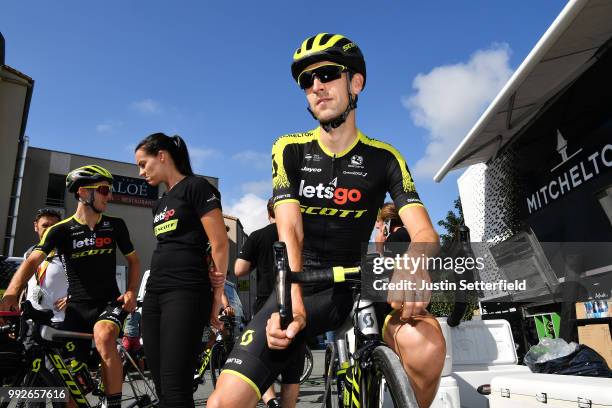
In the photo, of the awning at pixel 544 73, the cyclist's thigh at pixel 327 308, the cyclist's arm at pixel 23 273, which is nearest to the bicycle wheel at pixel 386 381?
the cyclist's thigh at pixel 327 308

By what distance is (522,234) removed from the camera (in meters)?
9.65

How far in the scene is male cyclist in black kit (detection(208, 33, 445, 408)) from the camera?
6.07ft

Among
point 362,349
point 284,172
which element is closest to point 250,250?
point 284,172

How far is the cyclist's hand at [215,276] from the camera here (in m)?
3.36

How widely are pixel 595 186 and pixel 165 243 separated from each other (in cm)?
657

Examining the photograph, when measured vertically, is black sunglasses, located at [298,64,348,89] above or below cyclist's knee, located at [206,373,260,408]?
above

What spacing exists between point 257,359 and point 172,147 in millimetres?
2264

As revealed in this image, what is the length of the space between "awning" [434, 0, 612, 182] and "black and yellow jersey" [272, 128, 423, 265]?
622cm

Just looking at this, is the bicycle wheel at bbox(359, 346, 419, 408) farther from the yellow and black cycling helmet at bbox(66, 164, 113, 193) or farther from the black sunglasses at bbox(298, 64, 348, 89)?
the yellow and black cycling helmet at bbox(66, 164, 113, 193)

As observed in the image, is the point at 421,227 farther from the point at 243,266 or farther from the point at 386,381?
the point at 243,266

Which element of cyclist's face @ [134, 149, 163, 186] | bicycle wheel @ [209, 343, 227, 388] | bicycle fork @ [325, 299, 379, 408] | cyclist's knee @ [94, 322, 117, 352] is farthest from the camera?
bicycle wheel @ [209, 343, 227, 388]

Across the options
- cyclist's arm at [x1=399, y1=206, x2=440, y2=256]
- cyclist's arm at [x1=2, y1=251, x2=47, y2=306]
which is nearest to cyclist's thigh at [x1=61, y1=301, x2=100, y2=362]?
cyclist's arm at [x1=2, y1=251, x2=47, y2=306]

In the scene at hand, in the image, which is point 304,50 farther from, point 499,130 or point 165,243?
point 499,130

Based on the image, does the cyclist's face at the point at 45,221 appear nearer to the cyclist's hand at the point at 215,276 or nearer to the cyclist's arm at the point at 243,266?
the cyclist's arm at the point at 243,266
